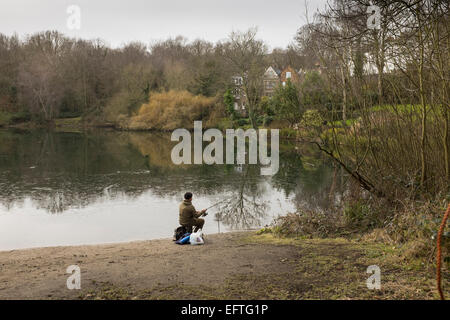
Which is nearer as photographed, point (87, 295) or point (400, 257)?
point (87, 295)

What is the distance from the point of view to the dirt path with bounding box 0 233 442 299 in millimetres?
5426

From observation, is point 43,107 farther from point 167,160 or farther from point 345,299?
point 345,299

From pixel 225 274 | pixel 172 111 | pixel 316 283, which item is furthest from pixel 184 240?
pixel 172 111

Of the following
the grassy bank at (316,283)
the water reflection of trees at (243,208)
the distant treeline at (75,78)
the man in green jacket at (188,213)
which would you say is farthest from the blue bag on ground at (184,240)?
the distant treeline at (75,78)

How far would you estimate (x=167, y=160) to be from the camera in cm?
2944

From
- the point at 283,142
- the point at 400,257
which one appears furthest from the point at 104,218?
the point at 283,142

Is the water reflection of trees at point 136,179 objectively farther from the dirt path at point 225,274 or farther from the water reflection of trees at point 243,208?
the dirt path at point 225,274

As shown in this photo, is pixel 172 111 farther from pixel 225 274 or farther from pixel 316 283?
pixel 316 283

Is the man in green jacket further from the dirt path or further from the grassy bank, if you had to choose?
the grassy bank

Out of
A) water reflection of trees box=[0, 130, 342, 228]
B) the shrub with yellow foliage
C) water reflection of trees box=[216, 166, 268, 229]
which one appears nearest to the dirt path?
water reflection of trees box=[216, 166, 268, 229]

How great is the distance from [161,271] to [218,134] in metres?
41.9

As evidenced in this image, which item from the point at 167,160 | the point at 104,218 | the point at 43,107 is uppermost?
the point at 43,107

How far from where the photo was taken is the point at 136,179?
21906mm

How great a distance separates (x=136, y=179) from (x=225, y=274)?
16197mm
